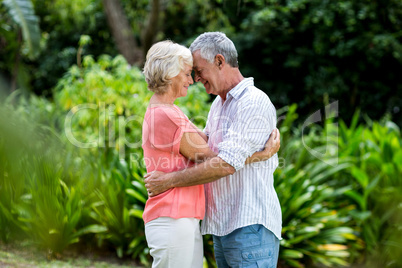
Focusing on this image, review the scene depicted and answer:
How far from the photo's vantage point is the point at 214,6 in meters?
10.2

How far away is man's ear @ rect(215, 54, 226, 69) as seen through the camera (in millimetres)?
2295

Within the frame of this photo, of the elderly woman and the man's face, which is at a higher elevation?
the man's face

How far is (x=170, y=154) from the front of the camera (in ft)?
7.21

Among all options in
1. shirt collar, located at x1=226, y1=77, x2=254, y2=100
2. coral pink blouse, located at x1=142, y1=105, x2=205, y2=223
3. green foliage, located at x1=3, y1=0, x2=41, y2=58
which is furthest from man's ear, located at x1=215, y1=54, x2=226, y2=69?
green foliage, located at x1=3, y1=0, x2=41, y2=58

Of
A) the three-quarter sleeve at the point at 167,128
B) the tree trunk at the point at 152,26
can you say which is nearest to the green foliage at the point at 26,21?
the tree trunk at the point at 152,26

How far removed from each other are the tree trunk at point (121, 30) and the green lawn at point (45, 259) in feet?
19.2

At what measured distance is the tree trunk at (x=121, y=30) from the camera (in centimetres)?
938

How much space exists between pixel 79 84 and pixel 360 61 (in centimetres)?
706

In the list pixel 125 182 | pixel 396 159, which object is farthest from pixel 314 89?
pixel 125 182

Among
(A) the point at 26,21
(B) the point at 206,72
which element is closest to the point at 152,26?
(A) the point at 26,21

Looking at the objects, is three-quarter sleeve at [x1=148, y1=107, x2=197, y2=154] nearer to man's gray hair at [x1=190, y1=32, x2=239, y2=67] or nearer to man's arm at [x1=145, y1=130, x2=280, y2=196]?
man's arm at [x1=145, y1=130, x2=280, y2=196]

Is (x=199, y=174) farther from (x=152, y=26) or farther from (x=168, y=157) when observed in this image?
(x=152, y=26)

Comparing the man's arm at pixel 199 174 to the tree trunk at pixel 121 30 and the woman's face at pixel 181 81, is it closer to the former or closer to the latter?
the woman's face at pixel 181 81

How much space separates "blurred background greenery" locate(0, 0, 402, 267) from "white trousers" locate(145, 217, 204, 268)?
1.91 m
